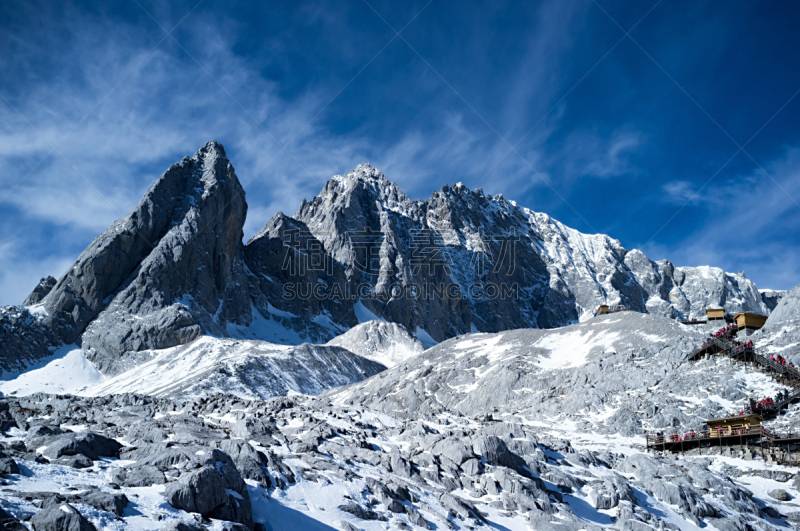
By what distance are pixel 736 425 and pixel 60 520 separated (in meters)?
46.6

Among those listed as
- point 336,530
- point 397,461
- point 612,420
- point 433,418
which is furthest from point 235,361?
point 336,530

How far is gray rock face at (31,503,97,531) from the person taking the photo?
551 inches

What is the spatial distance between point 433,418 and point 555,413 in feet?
50.3

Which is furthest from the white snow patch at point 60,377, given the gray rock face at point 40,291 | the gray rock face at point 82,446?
the gray rock face at point 82,446

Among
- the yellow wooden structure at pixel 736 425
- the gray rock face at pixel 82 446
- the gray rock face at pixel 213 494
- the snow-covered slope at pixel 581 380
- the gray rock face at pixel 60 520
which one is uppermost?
the snow-covered slope at pixel 581 380

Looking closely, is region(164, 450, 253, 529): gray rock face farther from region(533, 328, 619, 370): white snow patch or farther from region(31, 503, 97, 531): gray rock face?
region(533, 328, 619, 370): white snow patch

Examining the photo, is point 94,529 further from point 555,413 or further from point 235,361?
point 235,361

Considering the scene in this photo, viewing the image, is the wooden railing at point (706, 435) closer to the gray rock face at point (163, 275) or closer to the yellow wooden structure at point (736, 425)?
the yellow wooden structure at point (736, 425)

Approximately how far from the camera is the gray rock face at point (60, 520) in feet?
45.9

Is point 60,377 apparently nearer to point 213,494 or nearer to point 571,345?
point 571,345

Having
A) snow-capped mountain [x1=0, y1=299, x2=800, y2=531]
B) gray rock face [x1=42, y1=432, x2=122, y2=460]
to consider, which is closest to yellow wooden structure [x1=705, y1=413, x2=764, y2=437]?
snow-capped mountain [x1=0, y1=299, x2=800, y2=531]

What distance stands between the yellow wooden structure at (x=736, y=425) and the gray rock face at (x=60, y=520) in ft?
146

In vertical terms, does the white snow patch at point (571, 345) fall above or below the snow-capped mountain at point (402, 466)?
above

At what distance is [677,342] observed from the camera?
6762cm
